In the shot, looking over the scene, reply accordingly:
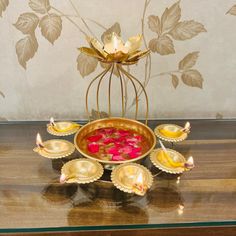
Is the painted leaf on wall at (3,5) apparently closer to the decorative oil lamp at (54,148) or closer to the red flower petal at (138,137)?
the decorative oil lamp at (54,148)

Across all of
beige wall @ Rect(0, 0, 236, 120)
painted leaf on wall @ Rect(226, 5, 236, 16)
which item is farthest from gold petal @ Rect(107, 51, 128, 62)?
painted leaf on wall @ Rect(226, 5, 236, 16)

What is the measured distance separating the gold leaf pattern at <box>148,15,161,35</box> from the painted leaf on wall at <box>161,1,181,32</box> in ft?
0.05

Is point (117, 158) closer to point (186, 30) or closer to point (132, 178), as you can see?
point (132, 178)

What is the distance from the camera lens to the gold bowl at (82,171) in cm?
78

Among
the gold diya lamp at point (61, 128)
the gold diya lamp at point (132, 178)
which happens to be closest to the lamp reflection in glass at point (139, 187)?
the gold diya lamp at point (132, 178)

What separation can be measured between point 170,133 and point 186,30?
14.9 inches

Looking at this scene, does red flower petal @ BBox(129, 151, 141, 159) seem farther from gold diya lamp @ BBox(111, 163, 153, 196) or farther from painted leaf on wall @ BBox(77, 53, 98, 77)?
painted leaf on wall @ BBox(77, 53, 98, 77)

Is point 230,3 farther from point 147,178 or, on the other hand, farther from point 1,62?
point 1,62

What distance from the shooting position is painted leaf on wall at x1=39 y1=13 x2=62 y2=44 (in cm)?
104

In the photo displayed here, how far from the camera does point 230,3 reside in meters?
1.04

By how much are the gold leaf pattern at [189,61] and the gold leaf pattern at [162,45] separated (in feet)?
0.19

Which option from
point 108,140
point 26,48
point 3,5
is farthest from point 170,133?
point 3,5

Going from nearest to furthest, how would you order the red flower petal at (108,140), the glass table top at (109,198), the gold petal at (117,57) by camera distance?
the glass table top at (109,198) < the gold petal at (117,57) < the red flower petal at (108,140)

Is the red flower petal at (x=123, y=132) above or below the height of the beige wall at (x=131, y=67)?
below
